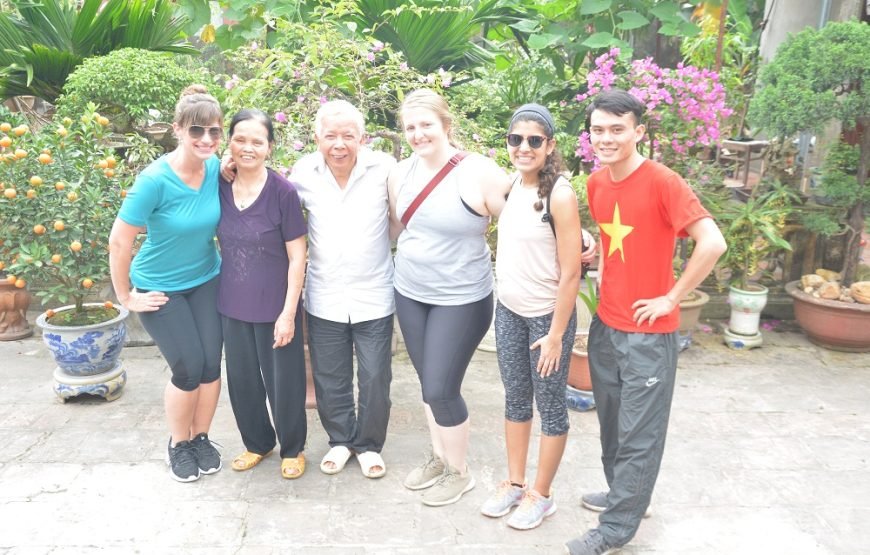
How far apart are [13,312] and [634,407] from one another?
4.21 metres

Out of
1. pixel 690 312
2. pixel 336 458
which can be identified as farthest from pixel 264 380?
pixel 690 312

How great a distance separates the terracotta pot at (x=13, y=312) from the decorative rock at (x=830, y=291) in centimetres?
522

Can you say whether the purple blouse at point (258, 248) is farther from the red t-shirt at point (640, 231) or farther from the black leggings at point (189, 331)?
the red t-shirt at point (640, 231)

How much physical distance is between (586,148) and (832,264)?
81.8 inches

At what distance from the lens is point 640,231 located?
2.43 m

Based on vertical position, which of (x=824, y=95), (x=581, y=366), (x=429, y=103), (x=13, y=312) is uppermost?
(x=824, y=95)

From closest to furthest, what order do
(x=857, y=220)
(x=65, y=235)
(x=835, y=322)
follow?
(x=65, y=235) → (x=835, y=322) → (x=857, y=220)

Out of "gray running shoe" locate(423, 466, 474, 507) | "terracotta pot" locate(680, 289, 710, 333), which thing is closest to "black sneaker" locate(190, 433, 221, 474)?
"gray running shoe" locate(423, 466, 474, 507)

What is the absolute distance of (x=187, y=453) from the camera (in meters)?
3.21

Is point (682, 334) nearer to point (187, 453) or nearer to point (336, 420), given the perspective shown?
point (336, 420)

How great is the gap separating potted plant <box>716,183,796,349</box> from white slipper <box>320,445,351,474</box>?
286cm

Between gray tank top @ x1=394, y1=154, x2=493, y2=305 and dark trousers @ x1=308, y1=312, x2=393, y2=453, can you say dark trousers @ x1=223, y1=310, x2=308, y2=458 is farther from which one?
gray tank top @ x1=394, y1=154, x2=493, y2=305

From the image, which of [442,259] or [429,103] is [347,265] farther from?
[429,103]

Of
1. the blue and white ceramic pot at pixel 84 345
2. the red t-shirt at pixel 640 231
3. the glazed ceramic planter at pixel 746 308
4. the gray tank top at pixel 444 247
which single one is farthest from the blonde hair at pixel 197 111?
the glazed ceramic planter at pixel 746 308
